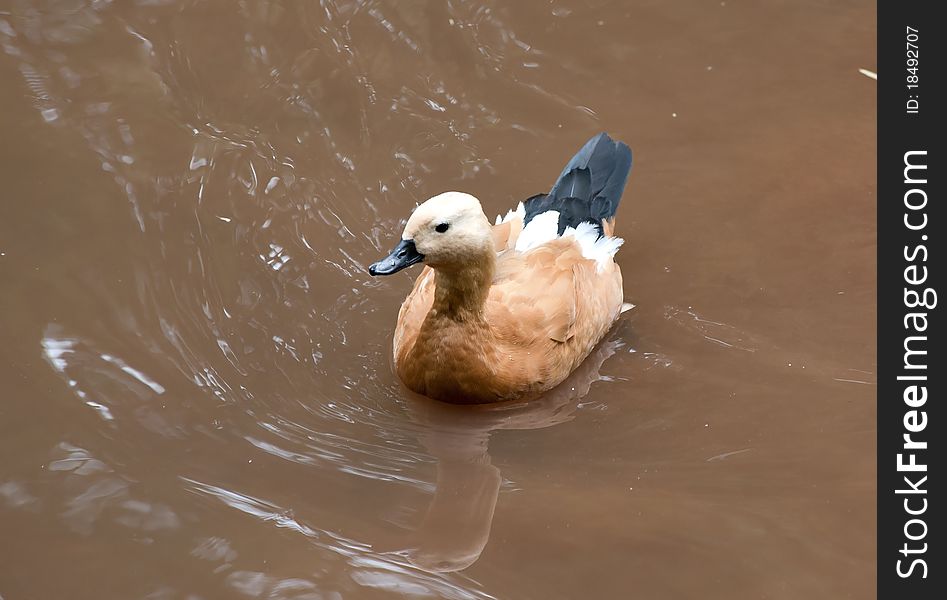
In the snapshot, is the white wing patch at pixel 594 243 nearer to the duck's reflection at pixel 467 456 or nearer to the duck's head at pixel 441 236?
the duck's reflection at pixel 467 456

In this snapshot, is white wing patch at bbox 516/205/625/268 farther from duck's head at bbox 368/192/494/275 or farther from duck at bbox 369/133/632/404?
duck's head at bbox 368/192/494/275

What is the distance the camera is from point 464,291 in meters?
5.19

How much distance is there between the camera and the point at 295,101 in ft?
22.4

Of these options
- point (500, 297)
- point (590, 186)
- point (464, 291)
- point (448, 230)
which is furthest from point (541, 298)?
point (590, 186)

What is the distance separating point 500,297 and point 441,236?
682mm

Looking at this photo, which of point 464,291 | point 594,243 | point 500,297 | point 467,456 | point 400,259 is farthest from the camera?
point 594,243

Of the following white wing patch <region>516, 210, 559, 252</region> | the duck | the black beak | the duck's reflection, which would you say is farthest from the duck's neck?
white wing patch <region>516, 210, 559, 252</region>

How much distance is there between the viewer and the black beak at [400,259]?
4.83 meters

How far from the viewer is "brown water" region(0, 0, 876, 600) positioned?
4344 mm

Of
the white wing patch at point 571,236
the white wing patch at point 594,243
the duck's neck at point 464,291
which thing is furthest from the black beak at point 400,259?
the white wing patch at point 594,243

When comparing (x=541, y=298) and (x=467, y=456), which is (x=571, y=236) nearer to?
(x=541, y=298)

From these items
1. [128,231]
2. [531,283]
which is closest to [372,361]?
[531,283]
